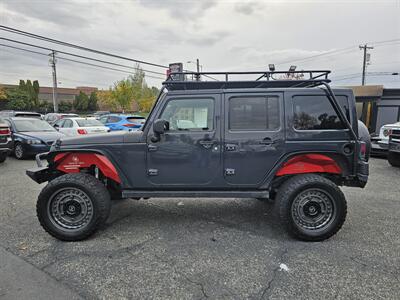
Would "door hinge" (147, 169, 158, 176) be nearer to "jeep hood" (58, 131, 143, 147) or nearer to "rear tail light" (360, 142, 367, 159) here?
"jeep hood" (58, 131, 143, 147)

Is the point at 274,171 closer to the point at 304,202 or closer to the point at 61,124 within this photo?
the point at 304,202

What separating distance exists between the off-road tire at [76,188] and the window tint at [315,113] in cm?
283

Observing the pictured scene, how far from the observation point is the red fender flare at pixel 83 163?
138 inches

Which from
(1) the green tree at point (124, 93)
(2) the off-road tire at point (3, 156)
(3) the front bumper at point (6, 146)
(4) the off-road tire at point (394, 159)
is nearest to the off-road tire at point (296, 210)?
(4) the off-road tire at point (394, 159)

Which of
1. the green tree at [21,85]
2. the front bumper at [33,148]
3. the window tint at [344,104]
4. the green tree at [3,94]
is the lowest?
the front bumper at [33,148]

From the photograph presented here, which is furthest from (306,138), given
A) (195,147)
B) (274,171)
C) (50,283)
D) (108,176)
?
(50,283)

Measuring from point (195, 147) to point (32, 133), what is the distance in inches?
321

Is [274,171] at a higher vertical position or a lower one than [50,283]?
higher

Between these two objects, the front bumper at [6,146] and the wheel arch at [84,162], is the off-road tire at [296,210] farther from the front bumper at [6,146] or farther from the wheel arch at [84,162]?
the front bumper at [6,146]

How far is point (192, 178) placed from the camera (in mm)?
3537

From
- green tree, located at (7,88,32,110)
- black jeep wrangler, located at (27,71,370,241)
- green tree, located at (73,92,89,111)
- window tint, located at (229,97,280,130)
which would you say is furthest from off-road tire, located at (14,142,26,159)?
green tree, located at (73,92,89,111)

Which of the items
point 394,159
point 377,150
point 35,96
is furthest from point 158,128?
point 35,96

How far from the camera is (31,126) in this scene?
9703mm

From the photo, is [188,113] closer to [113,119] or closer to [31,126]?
[31,126]
